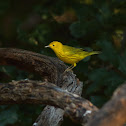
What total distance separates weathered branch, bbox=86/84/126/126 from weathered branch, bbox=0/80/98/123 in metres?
0.28

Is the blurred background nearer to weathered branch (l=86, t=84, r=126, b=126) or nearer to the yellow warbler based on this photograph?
the yellow warbler

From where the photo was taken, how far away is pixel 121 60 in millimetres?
2840

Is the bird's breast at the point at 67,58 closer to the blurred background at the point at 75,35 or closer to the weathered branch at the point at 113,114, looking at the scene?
the blurred background at the point at 75,35

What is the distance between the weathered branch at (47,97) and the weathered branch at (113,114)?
0.28 metres

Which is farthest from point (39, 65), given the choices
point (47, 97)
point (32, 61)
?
point (47, 97)

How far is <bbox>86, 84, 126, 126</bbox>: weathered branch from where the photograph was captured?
143cm

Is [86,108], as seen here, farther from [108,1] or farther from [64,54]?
[108,1]

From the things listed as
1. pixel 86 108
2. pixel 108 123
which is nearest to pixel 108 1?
pixel 86 108

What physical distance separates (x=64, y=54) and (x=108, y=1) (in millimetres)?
1309

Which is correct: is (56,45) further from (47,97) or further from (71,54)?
(47,97)

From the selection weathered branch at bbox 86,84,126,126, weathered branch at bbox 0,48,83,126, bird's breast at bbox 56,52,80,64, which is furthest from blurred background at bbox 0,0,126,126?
weathered branch at bbox 86,84,126,126

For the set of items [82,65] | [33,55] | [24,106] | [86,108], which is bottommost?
[24,106]

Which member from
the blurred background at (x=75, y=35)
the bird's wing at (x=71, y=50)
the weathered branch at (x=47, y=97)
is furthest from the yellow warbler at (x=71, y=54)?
the weathered branch at (x=47, y=97)

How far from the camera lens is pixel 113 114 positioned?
146 cm
